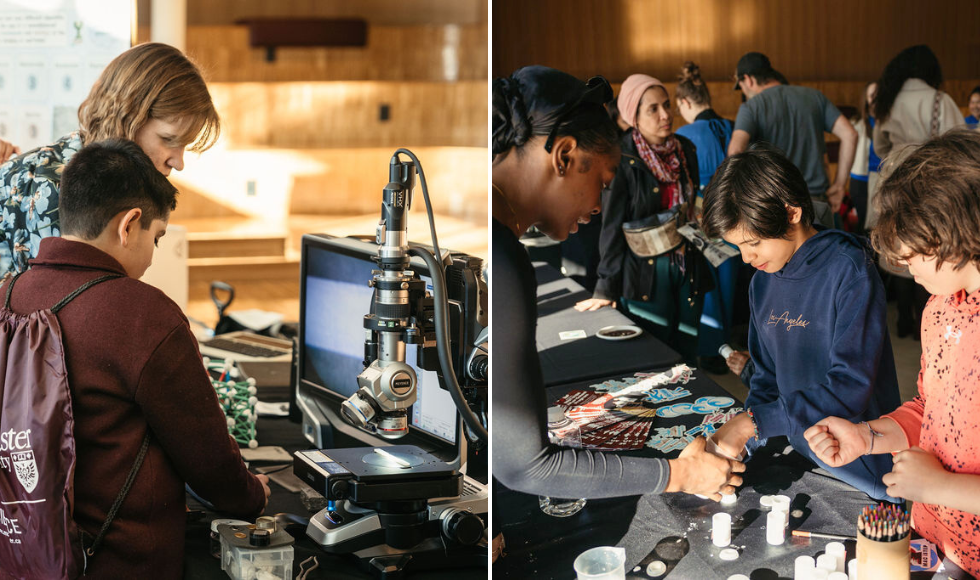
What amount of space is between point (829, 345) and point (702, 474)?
295mm

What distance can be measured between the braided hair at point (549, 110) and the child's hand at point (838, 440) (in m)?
0.51

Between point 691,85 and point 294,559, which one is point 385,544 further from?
point 691,85

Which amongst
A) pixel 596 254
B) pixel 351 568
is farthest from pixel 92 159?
pixel 596 254

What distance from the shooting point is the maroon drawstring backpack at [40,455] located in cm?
123

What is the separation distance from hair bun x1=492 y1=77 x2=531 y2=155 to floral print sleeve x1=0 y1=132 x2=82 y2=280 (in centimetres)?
103

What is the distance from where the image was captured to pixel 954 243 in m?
1.04

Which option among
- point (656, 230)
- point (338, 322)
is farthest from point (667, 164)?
point (338, 322)

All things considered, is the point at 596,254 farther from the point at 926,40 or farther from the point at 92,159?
the point at 92,159

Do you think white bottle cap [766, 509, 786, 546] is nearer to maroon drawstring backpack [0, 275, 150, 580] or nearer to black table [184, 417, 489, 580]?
black table [184, 417, 489, 580]

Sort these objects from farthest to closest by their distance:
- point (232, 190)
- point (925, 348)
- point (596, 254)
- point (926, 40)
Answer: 1. point (232, 190)
2. point (926, 40)
3. point (596, 254)
4. point (925, 348)

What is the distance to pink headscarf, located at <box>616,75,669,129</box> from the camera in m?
1.70

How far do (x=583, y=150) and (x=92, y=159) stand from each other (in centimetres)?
80

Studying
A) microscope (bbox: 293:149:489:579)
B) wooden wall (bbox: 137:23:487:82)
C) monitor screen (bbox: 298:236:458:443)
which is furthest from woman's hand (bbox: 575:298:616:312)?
wooden wall (bbox: 137:23:487:82)

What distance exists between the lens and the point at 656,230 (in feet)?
7.42
